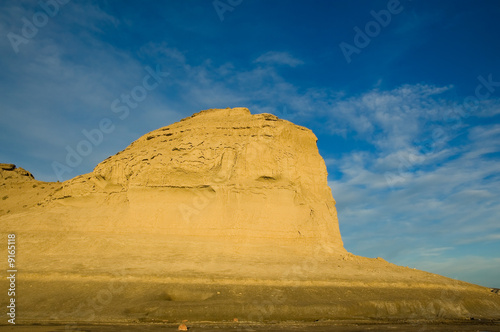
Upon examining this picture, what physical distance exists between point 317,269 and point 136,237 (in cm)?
1140

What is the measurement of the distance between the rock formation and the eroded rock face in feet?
0.26

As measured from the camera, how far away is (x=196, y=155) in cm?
2455

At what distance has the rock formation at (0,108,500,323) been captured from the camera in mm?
15562

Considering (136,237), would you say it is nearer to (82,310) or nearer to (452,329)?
(82,310)

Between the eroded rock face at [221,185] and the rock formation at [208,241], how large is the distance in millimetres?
79

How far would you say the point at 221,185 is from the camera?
23859 millimetres

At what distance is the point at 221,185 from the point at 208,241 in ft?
13.8

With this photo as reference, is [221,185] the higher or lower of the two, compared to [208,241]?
higher

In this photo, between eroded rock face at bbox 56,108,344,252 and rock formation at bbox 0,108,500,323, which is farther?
eroded rock face at bbox 56,108,344,252

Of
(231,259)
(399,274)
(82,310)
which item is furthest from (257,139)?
(82,310)

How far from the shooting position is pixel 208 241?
2159 centimetres

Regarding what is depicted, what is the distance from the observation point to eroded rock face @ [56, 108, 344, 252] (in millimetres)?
22875

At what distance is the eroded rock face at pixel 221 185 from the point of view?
22875mm

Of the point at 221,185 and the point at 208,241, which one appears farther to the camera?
the point at 221,185
